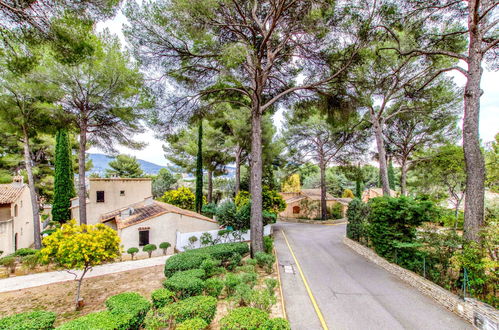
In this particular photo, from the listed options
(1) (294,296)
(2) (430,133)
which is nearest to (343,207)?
(2) (430,133)

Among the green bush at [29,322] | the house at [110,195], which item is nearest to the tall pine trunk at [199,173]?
the house at [110,195]

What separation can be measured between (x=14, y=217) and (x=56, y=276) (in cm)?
815

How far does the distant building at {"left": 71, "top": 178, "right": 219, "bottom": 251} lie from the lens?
13.7 m

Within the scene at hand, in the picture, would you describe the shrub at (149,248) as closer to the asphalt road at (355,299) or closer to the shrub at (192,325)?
the asphalt road at (355,299)

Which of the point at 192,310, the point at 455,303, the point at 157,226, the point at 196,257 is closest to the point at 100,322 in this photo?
the point at 192,310

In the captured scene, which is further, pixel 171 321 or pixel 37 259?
pixel 37 259

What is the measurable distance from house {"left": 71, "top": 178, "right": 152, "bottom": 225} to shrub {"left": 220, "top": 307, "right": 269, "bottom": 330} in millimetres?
17850

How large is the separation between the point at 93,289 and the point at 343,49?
14406 mm

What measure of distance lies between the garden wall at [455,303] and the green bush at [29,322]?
1004 centimetres

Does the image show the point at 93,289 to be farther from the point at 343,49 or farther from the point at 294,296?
the point at 343,49

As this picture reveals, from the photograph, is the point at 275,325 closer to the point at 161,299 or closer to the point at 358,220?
the point at 161,299

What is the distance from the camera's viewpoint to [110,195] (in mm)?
18906

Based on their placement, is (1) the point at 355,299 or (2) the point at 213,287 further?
(1) the point at 355,299

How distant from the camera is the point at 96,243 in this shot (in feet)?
23.9
